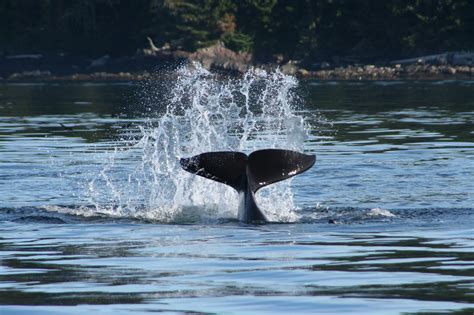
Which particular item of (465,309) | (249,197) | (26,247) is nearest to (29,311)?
(465,309)

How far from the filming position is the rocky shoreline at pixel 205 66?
7038 cm

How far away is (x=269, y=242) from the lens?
47.1 ft

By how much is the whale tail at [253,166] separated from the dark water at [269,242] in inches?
22.6

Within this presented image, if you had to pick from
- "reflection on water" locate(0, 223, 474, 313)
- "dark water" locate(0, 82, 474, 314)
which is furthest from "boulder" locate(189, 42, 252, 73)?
"reflection on water" locate(0, 223, 474, 313)

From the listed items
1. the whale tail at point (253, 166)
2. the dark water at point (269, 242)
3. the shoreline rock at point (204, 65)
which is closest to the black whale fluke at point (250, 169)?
the whale tail at point (253, 166)

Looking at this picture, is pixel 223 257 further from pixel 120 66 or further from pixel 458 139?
pixel 120 66

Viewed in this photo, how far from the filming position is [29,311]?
10.2 metres

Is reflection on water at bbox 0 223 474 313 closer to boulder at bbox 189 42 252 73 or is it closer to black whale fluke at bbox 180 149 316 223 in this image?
black whale fluke at bbox 180 149 316 223

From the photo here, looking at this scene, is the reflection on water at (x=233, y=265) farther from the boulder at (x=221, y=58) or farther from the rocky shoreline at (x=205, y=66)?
the boulder at (x=221, y=58)

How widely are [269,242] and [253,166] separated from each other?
2.38 metres

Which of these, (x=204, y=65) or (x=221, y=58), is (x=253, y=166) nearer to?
(x=204, y=65)

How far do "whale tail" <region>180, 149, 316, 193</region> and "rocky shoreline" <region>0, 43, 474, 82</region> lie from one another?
49399mm

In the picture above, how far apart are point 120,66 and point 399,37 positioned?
1743 cm

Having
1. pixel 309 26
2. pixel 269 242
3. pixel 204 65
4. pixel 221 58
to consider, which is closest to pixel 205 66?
pixel 204 65
